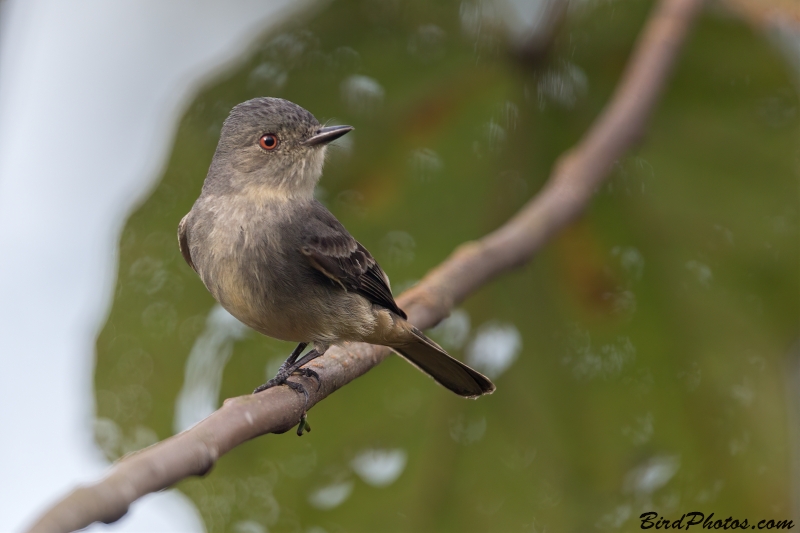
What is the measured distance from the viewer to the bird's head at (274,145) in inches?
116

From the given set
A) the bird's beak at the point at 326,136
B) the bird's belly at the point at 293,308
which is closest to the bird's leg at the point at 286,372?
the bird's belly at the point at 293,308

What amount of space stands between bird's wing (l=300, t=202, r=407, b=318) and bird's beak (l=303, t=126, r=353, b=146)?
0.72 feet

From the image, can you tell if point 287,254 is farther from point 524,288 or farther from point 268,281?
point 524,288

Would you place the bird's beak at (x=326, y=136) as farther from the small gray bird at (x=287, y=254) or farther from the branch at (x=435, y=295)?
the branch at (x=435, y=295)

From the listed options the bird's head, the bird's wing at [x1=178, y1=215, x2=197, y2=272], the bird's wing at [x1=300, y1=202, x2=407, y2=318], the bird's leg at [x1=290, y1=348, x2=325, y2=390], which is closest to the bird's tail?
the bird's wing at [x1=300, y1=202, x2=407, y2=318]

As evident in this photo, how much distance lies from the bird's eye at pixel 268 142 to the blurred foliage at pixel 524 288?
0.27 meters

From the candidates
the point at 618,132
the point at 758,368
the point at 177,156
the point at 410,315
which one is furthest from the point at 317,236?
the point at 758,368

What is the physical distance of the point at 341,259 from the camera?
2762mm

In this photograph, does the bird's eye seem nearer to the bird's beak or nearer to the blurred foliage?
the bird's beak

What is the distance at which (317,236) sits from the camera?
108 inches

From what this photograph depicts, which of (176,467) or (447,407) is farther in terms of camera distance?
(447,407)

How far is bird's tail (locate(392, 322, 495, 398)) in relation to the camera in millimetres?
2863

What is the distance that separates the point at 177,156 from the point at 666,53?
177 cm

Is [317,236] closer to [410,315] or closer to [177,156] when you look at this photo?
[410,315]
